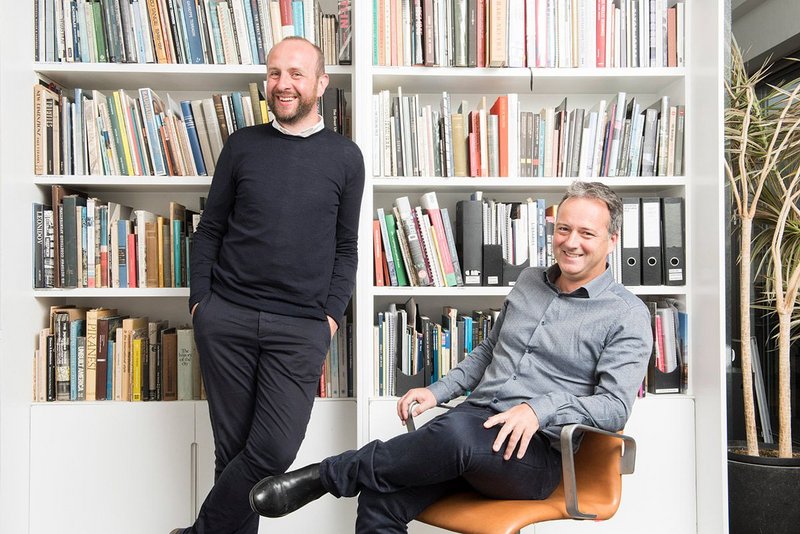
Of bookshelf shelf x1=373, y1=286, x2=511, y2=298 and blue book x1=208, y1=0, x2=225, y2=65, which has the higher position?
blue book x1=208, y1=0, x2=225, y2=65

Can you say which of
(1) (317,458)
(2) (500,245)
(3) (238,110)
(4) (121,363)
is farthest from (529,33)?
(4) (121,363)

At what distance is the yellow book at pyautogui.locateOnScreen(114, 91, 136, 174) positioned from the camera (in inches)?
90.1

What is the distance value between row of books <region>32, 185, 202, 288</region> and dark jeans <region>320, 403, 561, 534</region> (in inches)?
44.4

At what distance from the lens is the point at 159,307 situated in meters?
2.56

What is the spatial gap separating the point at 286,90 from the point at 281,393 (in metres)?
0.91

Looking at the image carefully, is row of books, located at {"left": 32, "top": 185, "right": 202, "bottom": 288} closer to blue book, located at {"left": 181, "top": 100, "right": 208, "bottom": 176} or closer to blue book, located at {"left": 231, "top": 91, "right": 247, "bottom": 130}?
blue book, located at {"left": 181, "top": 100, "right": 208, "bottom": 176}

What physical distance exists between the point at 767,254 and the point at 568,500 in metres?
1.49

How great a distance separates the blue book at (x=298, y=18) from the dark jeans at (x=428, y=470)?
152 centimetres

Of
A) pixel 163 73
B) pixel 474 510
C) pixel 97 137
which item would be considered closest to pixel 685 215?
pixel 474 510

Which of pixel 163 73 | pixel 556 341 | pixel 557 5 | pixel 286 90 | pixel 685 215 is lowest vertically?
pixel 556 341

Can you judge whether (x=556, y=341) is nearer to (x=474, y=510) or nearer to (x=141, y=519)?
(x=474, y=510)

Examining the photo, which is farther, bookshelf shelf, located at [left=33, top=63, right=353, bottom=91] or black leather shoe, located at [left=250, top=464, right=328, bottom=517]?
→ bookshelf shelf, located at [left=33, top=63, right=353, bottom=91]

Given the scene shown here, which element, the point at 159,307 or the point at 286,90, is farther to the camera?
the point at 159,307

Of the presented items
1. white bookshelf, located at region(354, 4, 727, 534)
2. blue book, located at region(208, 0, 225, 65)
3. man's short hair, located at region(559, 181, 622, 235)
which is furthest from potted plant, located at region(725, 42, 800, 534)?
blue book, located at region(208, 0, 225, 65)
